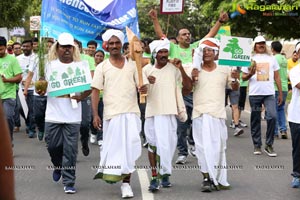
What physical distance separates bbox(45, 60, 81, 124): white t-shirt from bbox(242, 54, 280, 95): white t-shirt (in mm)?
3889

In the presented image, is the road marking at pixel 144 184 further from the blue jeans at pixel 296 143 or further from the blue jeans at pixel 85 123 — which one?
the blue jeans at pixel 296 143

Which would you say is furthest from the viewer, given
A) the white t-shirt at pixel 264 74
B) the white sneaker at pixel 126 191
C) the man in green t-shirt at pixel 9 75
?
the white t-shirt at pixel 264 74

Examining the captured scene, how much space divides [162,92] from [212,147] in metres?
0.89

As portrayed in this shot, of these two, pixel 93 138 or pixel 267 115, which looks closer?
pixel 267 115

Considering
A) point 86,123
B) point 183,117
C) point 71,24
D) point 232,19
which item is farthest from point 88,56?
point 232,19

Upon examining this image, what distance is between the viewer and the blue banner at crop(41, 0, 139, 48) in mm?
14242

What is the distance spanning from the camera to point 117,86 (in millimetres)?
6980

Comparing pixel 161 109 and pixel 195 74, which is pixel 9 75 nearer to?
pixel 161 109

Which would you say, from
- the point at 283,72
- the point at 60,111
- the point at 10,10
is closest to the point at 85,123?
the point at 60,111

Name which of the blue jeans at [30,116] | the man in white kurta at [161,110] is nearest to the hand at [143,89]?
the man in white kurta at [161,110]

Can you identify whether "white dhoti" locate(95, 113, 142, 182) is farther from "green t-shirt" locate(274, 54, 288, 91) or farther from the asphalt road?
"green t-shirt" locate(274, 54, 288, 91)

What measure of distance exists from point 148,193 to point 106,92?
1.27 meters

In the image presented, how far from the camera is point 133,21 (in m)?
14.6

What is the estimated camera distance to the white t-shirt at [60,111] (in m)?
7.25
